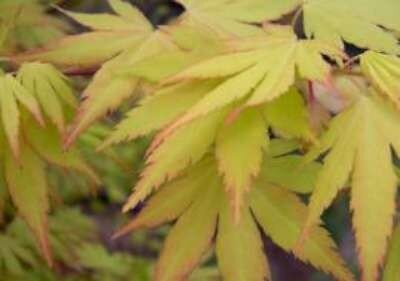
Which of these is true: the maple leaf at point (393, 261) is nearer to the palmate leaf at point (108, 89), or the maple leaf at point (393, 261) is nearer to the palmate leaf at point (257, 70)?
the palmate leaf at point (257, 70)

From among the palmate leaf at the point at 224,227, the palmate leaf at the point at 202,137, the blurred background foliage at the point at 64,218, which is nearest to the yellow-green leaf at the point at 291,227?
the palmate leaf at the point at 224,227

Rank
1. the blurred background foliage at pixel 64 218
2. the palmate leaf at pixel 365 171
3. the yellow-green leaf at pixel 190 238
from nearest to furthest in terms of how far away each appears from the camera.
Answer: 1. the palmate leaf at pixel 365 171
2. the yellow-green leaf at pixel 190 238
3. the blurred background foliage at pixel 64 218

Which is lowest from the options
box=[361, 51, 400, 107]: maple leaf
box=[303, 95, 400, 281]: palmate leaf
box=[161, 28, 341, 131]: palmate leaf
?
box=[303, 95, 400, 281]: palmate leaf

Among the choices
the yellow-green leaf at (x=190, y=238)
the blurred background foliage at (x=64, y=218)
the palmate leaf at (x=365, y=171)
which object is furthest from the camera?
the blurred background foliage at (x=64, y=218)

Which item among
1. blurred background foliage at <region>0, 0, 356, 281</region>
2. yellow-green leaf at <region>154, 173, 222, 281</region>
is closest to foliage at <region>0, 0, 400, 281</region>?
yellow-green leaf at <region>154, 173, 222, 281</region>

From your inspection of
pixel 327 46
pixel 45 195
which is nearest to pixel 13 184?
pixel 45 195

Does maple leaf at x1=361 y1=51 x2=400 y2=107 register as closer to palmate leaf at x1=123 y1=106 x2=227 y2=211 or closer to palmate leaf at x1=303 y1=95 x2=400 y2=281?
palmate leaf at x1=303 y1=95 x2=400 y2=281
